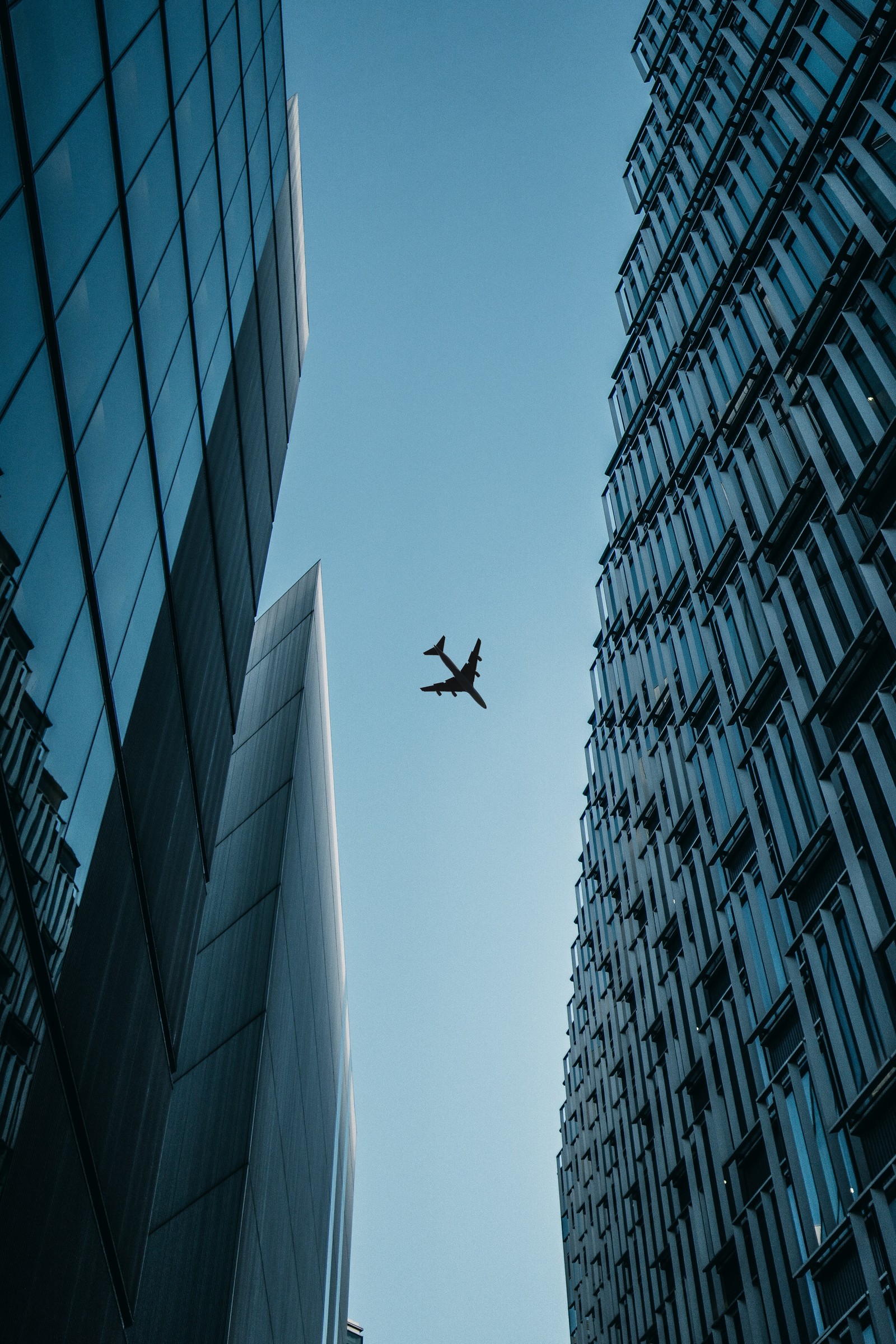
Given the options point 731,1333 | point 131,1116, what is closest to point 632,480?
point 731,1333

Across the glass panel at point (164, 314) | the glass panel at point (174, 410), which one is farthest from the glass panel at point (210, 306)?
the glass panel at point (164, 314)

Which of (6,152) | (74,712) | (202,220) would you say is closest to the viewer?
(6,152)

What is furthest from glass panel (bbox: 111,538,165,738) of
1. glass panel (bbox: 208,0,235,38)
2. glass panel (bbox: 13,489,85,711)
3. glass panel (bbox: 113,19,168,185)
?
glass panel (bbox: 208,0,235,38)

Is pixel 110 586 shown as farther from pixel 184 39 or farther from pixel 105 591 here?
pixel 184 39

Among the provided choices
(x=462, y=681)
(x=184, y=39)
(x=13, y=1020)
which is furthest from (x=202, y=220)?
(x=462, y=681)

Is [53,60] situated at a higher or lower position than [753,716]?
lower

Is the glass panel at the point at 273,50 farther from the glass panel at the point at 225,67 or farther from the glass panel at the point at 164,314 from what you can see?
the glass panel at the point at 164,314

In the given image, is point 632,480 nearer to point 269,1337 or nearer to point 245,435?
point 245,435
